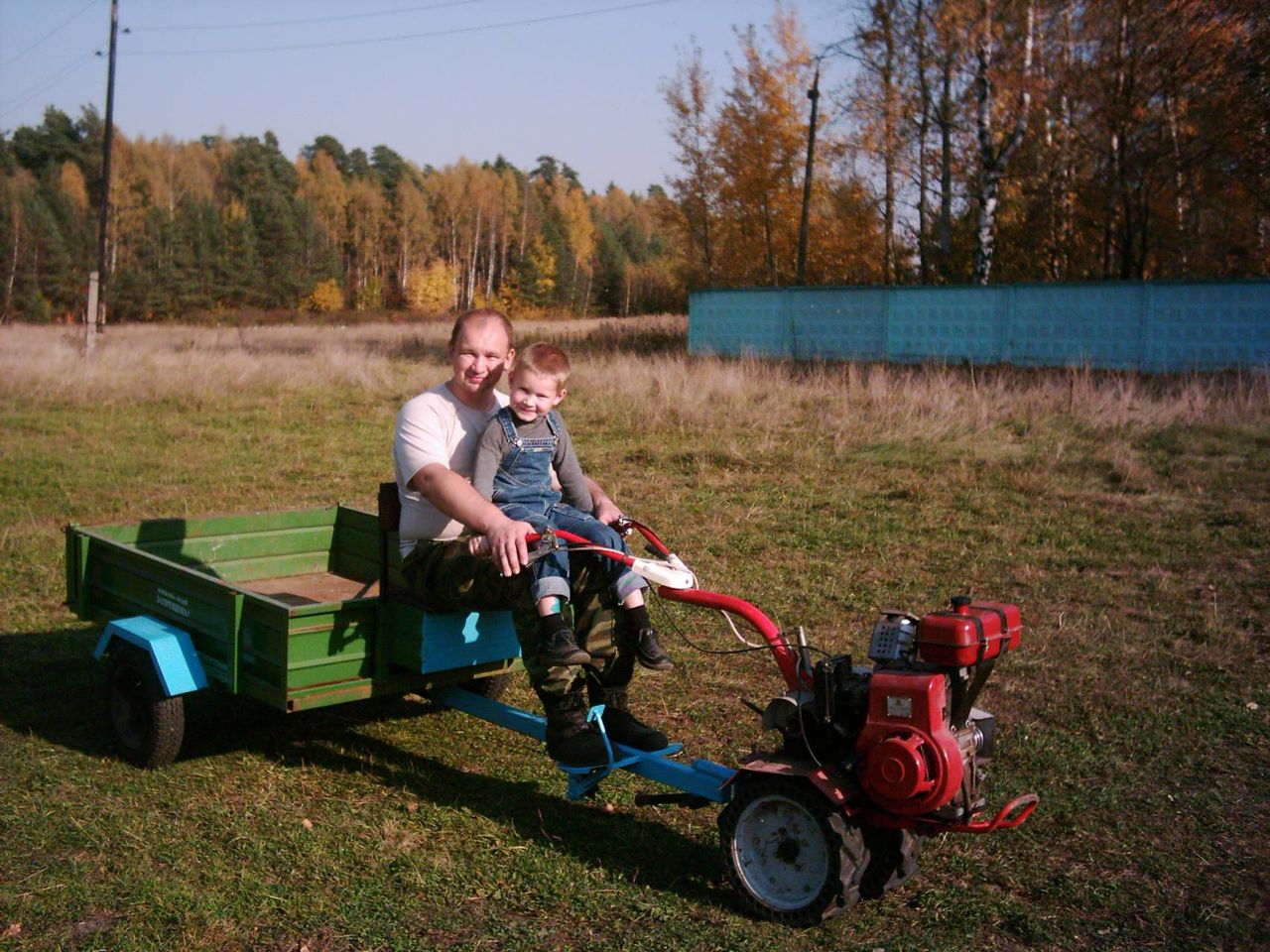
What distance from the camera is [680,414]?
14180 mm

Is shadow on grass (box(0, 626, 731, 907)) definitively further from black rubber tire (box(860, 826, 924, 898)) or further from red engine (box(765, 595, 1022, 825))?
red engine (box(765, 595, 1022, 825))

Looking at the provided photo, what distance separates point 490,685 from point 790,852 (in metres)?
2.30

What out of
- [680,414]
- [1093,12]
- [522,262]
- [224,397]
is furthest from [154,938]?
[522,262]

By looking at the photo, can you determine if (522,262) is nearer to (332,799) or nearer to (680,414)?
(680,414)

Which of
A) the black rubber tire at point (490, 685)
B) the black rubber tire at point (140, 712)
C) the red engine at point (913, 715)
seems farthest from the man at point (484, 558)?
the black rubber tire at point (140, 712)

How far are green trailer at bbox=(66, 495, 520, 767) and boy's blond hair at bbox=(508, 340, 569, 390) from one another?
92 cm

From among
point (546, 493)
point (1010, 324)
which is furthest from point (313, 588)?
point (1010, 324)

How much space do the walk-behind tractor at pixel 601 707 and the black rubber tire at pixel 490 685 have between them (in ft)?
0.05

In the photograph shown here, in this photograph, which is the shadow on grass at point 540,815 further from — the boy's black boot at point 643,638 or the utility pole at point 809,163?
the utility pole at point 809,163

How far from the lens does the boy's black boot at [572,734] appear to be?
170 inches

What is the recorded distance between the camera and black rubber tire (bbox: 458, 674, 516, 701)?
5570 millimetres

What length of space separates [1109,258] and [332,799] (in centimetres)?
2583

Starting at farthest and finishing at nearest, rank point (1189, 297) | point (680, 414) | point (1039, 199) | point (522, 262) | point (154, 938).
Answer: point (522, 262) → point (1039, 199) → point (1189, 297) → point (680, 414) → point (154, 938)

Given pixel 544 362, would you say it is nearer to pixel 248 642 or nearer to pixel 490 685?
pixel 248 642
